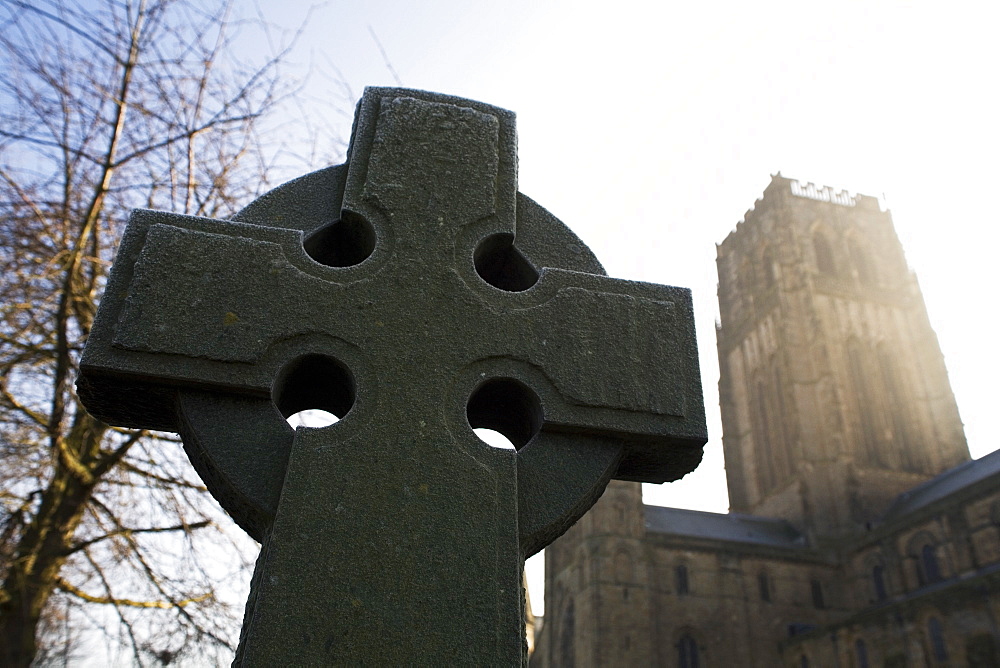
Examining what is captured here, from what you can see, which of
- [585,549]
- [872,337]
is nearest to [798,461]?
[872,337]

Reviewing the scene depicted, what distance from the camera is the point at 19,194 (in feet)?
22.8

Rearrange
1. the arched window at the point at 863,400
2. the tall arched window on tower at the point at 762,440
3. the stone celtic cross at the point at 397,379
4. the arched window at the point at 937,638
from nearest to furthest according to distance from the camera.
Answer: the stone celtic cross at the point at 397,379 < the arched window at the point at 937,638 < the arched window at the point at 863,400 < the tall arched window on tower at the point at 762,440

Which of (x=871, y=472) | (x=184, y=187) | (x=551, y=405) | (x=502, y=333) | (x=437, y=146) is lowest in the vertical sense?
(x=551, y=405)

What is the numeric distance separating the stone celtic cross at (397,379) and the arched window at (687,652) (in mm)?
35791

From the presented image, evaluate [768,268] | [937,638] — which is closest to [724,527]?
[937,638]

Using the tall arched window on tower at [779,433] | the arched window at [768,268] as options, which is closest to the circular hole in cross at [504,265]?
the tall arched window on tower at [779,433]

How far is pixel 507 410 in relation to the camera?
7.06ft

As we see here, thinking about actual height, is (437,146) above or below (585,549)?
below

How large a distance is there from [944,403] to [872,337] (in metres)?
5.03

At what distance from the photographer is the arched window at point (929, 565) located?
30.9m

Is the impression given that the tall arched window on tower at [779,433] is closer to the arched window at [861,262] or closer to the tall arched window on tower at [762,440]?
the tall arched window on tower at [762,440]

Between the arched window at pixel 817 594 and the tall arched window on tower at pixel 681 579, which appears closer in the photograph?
the tall arched window on tower at pixel 681 579

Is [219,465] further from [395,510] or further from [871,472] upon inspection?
[871,472]

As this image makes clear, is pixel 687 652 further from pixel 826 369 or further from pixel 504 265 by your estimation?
pixel 504 265
